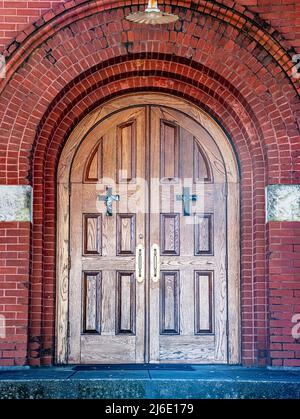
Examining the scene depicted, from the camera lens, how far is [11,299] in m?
7.50

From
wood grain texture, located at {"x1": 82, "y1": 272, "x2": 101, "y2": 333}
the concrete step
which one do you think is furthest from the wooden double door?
the concrete step

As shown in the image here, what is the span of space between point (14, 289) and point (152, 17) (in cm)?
307

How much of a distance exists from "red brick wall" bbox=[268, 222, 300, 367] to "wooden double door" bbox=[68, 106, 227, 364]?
25.8 inches

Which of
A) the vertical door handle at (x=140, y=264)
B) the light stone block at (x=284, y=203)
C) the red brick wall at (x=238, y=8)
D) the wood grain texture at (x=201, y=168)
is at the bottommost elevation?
the vertical door handle at (x=140, y=264)

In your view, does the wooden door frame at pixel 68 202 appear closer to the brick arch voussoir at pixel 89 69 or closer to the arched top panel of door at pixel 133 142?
the arched top panel of door at pixel 133 142

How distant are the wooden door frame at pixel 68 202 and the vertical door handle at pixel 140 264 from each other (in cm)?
77

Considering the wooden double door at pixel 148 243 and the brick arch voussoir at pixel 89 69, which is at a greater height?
the brick arch voussoir at pixel 89 69

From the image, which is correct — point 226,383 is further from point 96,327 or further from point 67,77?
point 67,77

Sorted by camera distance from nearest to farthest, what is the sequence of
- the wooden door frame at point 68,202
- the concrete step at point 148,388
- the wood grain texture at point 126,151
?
the concrete step at point 148,388, the wooden door frame at point 68,202, the wood grain texture at point 126,151

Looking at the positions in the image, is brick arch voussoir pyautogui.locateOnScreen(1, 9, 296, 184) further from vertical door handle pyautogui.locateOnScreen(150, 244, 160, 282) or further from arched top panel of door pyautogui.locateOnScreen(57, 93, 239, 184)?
vertical door handle pyautogui.locateOnScreen(150, 244, 160, 282)

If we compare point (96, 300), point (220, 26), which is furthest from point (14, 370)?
point (220, 26)

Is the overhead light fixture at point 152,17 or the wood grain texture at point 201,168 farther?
the wood grain texture at point 201,168

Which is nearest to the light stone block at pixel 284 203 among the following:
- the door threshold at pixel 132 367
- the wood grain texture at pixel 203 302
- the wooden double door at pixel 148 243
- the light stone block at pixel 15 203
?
the wooden double door at pixel 148 243

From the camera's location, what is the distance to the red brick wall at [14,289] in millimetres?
7449
